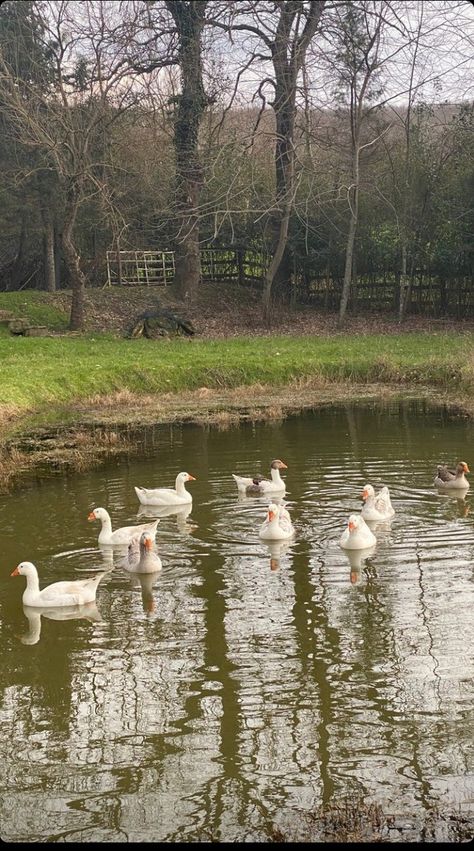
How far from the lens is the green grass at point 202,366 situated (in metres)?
23.5

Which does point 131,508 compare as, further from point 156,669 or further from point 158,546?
point 156,669

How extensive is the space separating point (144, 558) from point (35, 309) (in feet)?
91.3

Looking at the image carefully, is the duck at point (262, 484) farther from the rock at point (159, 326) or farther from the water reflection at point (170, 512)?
the rock at point (159, 326)

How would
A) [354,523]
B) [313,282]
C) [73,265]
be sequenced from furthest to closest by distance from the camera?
[313,282] → [73,265] → [354,523]

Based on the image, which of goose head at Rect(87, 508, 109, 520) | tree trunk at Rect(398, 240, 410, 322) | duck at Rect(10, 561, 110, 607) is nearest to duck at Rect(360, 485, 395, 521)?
goose head at Rect(87, 508, 109, 520)

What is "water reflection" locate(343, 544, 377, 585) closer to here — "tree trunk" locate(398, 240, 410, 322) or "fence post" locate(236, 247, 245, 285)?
"tree trunk" locate(398, 240, 410, 322)

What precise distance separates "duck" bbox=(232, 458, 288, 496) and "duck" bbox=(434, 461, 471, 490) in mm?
2217

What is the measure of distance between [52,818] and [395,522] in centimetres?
725

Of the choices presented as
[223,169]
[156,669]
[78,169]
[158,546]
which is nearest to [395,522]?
[158,546]

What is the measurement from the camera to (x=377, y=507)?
484 inches

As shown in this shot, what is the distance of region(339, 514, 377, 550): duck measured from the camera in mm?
11117

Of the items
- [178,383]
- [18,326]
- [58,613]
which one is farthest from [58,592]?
[18,326]

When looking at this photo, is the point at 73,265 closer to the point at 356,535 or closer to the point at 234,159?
the point at 234,159

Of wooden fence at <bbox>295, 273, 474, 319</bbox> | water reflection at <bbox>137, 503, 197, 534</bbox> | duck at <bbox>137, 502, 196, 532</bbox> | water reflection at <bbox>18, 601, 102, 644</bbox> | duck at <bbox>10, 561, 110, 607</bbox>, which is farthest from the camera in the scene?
wooden fence at <bbox>295, 273, 474, 319</bbox>
